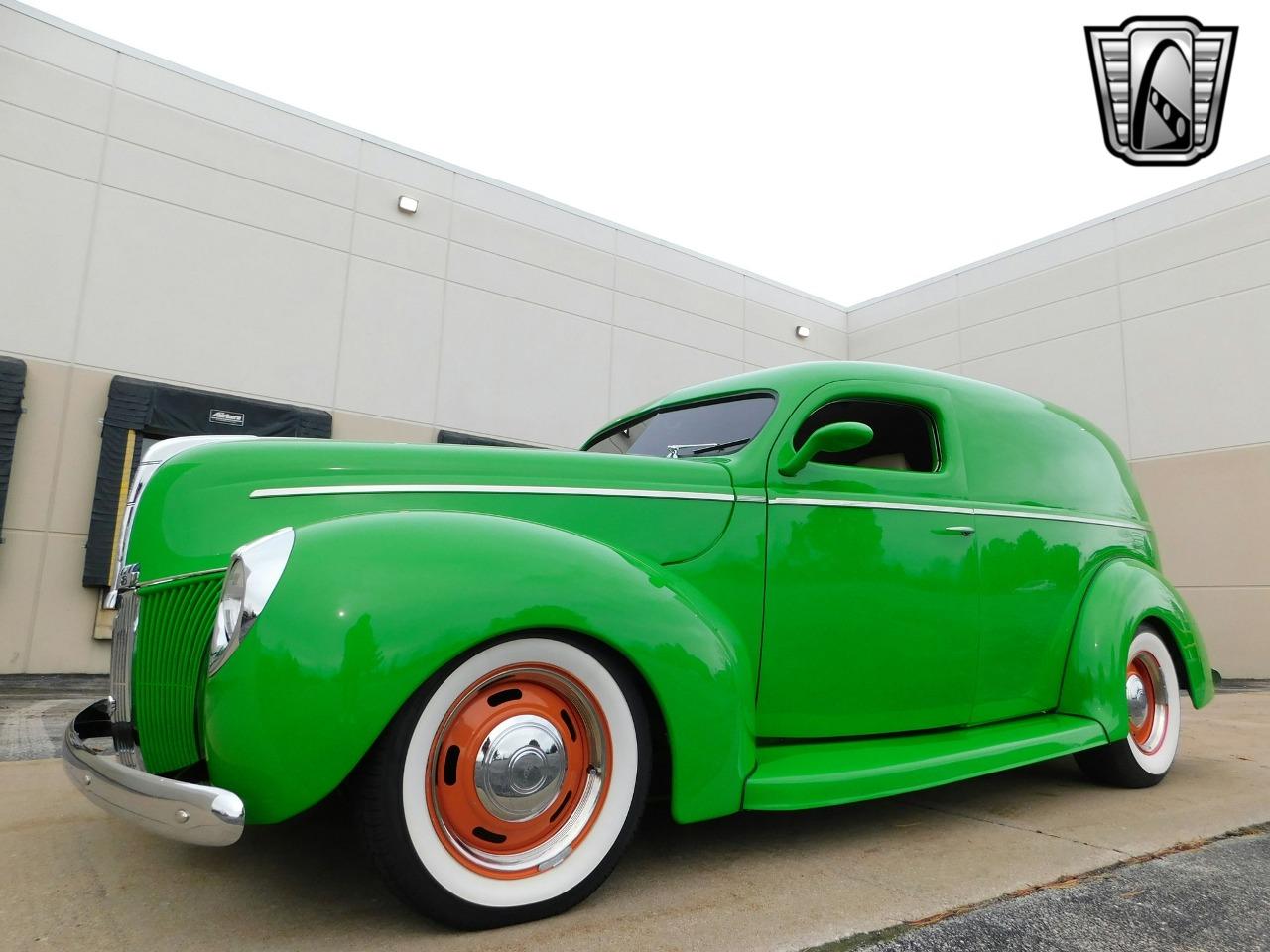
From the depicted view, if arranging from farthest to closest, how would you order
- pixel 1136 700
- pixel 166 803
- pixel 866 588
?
pixel 1136 700
pixel 866 588
pixel 166 803

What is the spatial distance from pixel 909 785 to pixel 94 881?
7.87 ft

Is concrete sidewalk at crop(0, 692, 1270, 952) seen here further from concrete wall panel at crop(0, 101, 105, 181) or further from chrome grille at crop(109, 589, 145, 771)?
concrete wall panel at crop(0, 101, 105, 181)

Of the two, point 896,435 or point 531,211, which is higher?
point 531,211

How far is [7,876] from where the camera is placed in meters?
2.12

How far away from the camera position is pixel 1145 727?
3.71 meters

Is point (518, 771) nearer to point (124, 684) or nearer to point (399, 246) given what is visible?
point (124, 684)

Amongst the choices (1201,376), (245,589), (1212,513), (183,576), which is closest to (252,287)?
(183,576)

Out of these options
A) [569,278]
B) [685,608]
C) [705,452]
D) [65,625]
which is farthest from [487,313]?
[685,608]

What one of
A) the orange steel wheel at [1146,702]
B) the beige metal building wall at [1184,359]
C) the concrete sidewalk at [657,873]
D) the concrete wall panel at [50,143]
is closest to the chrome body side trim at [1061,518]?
the orange steel wheel at [1146,702]

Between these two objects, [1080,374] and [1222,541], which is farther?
[1080,374]

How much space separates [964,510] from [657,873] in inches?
72.0

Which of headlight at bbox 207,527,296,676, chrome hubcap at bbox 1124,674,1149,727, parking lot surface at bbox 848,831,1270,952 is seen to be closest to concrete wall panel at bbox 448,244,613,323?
chrome hubcap at bbox 1124,674,1149,727

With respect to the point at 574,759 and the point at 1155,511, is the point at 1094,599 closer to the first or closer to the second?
the point at 574,759

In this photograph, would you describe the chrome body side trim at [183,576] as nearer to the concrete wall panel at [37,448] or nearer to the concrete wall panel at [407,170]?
the concrete wall panel at [37,448]
